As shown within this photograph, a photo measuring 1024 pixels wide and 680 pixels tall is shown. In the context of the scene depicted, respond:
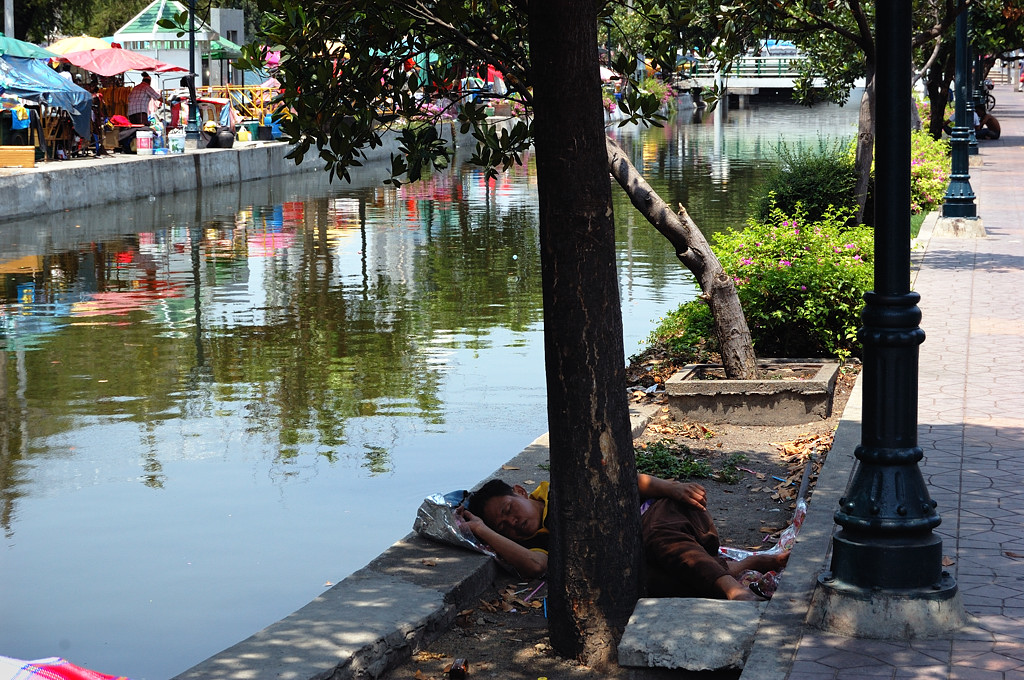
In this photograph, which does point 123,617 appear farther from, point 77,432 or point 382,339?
point 382,339

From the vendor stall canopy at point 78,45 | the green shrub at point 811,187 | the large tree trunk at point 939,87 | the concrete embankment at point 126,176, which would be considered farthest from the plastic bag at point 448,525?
the large tree trunk at point 939,87

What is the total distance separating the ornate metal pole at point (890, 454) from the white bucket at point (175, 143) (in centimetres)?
2687

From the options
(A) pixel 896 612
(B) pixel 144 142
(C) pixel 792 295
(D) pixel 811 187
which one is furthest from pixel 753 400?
(B) pixel 144 142

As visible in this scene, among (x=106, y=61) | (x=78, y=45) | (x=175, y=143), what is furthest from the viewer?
(x=78, y=45)

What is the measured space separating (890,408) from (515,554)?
1.98 metres

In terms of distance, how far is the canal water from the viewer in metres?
6.34

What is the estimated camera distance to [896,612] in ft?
15.3

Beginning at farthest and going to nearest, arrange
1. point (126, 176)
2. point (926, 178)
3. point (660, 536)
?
1. point (126, 176)
2. point (926, 178)
3. point (660, 536)

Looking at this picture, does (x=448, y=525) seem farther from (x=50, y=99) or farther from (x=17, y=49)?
(x=17, y=49)

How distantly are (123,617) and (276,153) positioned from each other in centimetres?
2832

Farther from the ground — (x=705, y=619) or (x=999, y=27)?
(x=999, y=27)

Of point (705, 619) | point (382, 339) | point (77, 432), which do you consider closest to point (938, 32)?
point (382, 339)

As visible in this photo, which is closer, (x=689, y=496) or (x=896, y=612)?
(x=896, y=612)

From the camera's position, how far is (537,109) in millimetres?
5156
